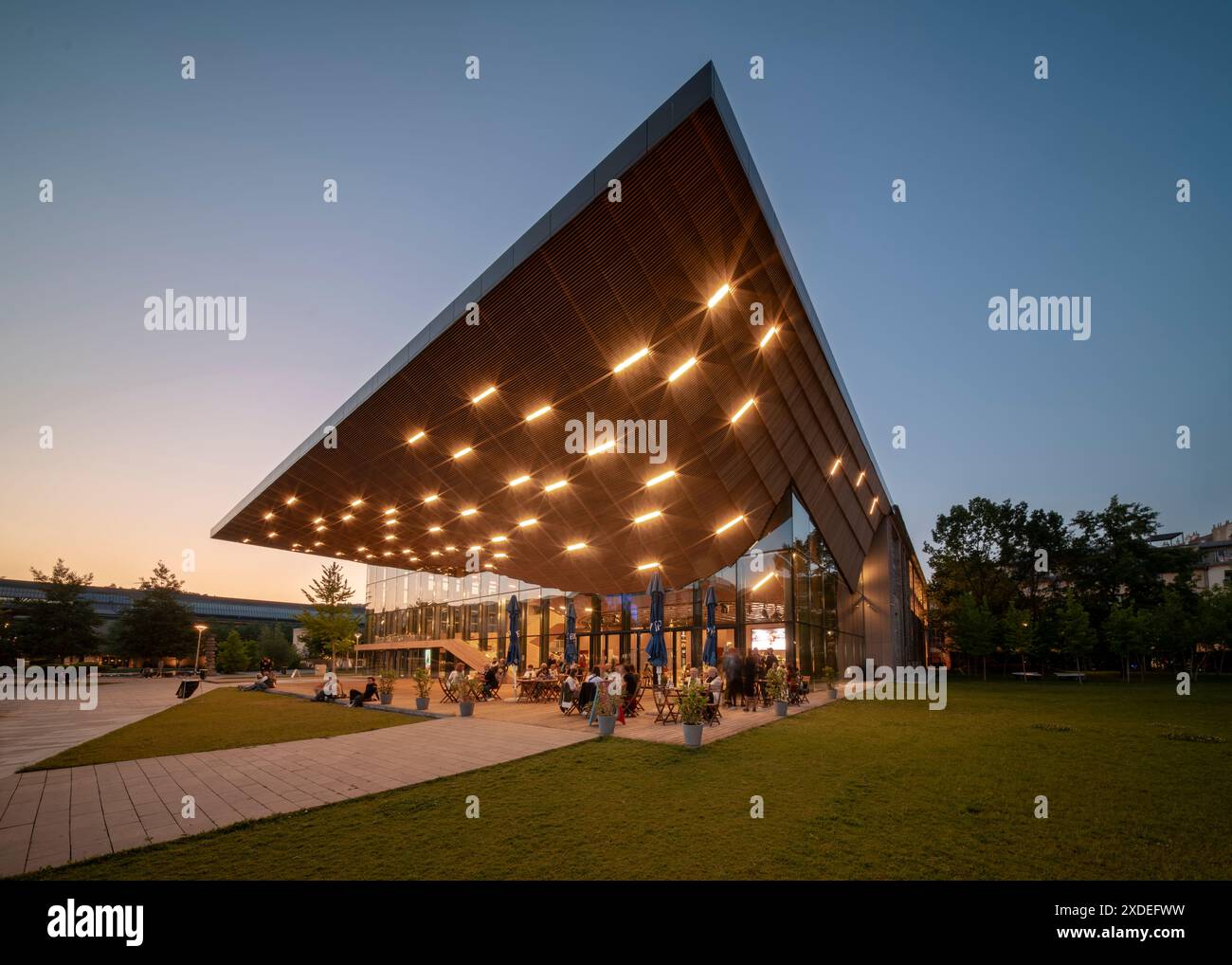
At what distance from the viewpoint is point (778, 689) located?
1767 centimetres

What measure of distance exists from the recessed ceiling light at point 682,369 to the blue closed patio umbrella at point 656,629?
5.99 metres

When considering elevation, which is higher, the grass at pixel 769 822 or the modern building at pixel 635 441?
the modern building at pixel 635 441

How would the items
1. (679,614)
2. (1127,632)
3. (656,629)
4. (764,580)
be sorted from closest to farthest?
1. (656,629)
2. (764,580)
3. (679,614)
4. (1127,632)

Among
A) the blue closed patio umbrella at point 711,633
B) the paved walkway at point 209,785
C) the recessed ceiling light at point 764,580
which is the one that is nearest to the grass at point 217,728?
the paved walkway at point 209,785

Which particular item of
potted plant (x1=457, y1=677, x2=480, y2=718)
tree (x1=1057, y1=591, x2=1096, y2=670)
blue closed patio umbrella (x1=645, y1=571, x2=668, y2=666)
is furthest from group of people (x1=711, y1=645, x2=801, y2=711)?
tree (x1=1057, y1=591, x2=1096, y2=670)

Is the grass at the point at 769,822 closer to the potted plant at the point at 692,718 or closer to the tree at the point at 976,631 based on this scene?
the potted plant at the point at 692,718

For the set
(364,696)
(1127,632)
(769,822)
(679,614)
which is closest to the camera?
(769,822)

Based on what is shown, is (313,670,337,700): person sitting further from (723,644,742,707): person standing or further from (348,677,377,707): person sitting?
(723,644,742,707): person standing

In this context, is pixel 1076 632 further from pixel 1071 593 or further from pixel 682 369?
pixel 682 369

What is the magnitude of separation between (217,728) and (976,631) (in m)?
54.2

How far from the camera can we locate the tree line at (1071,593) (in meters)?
45.2

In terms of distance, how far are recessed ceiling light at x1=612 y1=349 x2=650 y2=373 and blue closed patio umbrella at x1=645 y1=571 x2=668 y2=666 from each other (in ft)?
21.0

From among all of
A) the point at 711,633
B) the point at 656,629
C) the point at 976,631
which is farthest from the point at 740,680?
the point at 976,631

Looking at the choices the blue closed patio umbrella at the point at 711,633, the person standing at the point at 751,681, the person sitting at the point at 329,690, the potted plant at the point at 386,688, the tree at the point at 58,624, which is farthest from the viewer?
the tree at the point at 58,624
